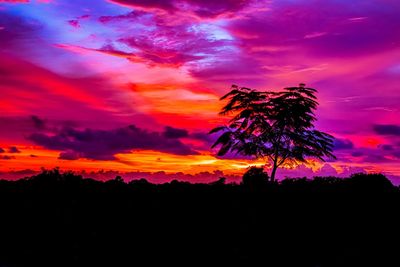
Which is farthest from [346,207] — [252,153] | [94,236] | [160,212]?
[252,153]

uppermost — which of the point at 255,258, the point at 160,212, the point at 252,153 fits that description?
the point at 252,153

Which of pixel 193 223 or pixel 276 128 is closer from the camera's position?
pixel 193 223

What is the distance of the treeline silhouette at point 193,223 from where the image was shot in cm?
1070

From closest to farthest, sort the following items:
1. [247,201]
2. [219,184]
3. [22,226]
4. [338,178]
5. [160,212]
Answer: [22,226], [160,212], [247,201], [219,184], [338,178]

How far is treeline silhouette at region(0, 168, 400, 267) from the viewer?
1070cm

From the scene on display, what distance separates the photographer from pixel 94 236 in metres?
10.8

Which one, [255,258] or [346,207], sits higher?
[346,207]

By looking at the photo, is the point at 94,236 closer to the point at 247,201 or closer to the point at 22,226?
the point at 22,226

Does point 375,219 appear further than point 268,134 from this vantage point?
No

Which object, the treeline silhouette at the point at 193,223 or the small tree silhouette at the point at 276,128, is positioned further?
the small tree silhouette at the point at 276,128

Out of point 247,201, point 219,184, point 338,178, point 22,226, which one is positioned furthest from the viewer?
point 338,178

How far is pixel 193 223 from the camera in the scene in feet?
39.0

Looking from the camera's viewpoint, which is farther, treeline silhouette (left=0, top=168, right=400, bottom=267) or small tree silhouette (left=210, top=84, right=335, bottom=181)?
small tree silhouette (left=210, top=84, right=335, bottom=181)

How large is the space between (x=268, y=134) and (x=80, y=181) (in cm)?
2291
